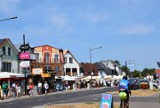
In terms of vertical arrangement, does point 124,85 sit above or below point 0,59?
below

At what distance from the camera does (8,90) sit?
4325 cm

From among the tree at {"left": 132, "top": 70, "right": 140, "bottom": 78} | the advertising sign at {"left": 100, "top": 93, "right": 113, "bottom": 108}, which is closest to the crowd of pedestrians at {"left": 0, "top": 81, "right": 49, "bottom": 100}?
the advertising sign at {"left": 100, "top": 93, "right": 113, "bottom": 108}

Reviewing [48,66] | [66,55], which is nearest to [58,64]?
[48,66]

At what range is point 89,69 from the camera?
Result: 118312 millimetres

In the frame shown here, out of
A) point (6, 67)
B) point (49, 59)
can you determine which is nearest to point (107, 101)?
point (6, 67)

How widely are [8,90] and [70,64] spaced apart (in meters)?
56.9

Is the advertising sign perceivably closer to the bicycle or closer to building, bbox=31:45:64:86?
the bicycle

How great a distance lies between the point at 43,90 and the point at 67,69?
47.2m

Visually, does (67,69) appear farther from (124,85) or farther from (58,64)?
(124,85)

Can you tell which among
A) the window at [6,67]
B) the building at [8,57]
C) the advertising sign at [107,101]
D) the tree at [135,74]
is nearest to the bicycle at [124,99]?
the advertising sign at [107,101]

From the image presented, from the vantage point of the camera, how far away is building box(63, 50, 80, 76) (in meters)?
98.2

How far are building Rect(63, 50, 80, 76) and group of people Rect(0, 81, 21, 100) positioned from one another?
52209 mm

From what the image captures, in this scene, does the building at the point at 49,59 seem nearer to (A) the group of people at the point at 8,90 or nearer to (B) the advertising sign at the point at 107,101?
(A) the group of people at the point at 8,90

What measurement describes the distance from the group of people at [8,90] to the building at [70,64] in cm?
5221
